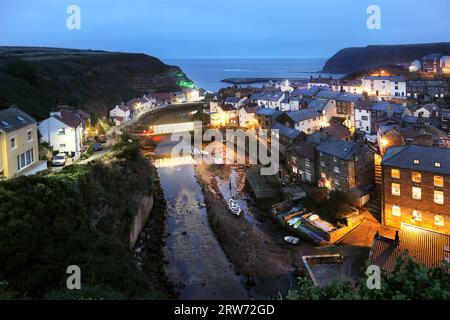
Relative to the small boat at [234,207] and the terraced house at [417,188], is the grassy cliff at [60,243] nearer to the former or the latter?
the small boat at [234,207]

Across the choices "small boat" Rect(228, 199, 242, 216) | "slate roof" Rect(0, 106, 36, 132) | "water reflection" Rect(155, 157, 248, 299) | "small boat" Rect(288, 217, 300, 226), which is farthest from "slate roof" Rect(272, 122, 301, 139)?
"slate roof" Rect(0, 106, 36, 132)

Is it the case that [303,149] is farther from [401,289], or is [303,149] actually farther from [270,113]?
[401,289]

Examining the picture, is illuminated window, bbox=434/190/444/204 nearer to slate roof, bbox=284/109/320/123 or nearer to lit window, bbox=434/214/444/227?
lit window, bbox=434/214/444/227

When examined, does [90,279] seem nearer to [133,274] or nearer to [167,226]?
[133,274]

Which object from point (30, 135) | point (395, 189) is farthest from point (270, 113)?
point (30, 135)

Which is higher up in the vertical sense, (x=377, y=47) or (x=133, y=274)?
(x=377, y=47)

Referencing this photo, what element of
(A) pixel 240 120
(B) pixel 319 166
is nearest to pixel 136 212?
(B) pixel 319 166
